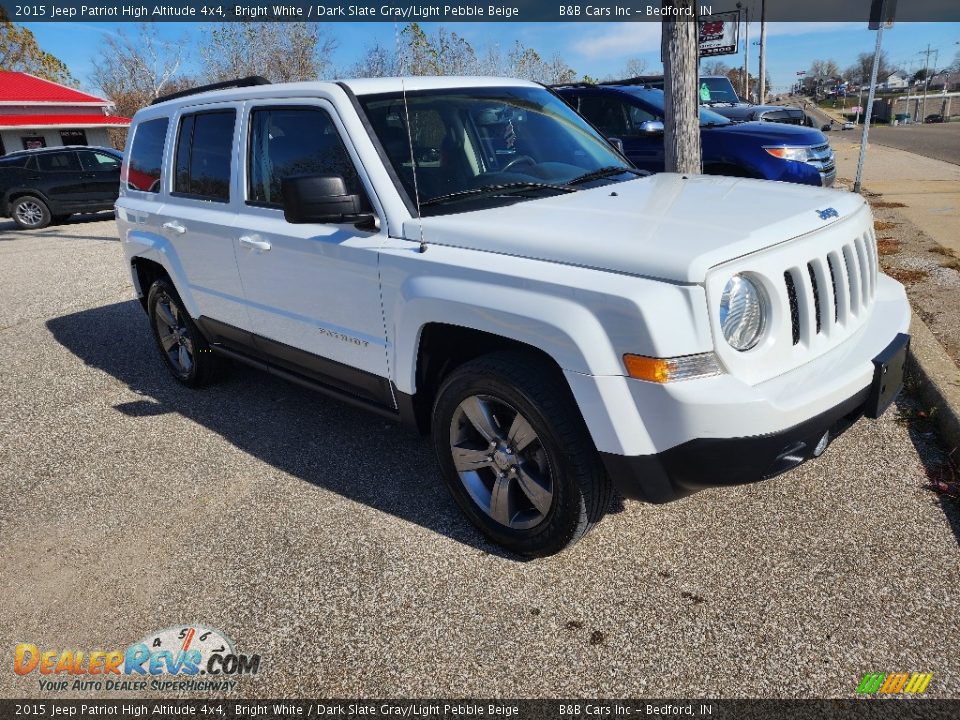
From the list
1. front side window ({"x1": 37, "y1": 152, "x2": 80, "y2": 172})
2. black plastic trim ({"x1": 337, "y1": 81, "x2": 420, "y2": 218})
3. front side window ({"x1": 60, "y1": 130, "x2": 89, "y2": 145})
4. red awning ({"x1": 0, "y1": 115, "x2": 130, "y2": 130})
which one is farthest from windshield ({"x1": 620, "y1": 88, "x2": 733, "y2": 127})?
front side window ({"x1": 60, "y1": 130, "x2": 89, "y2": 145})

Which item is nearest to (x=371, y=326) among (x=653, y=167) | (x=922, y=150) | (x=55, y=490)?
(x=55, y=490)

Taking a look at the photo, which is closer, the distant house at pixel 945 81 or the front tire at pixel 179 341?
the front tire at pixel 179 341

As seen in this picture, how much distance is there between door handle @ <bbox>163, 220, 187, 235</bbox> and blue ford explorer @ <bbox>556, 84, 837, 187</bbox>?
4763 mm

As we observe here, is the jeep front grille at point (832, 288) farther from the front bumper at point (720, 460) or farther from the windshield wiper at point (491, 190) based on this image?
the windshield wiper at point (491, 190)

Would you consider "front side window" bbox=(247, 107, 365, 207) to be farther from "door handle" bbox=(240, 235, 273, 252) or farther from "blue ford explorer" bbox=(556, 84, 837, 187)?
"blue ford explorer" bbox=(556, 84, 837, 187)

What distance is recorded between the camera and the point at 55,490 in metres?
3.93

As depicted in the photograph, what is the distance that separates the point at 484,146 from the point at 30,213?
51.7 ft

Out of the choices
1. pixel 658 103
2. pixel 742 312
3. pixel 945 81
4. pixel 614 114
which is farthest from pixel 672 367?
pixel 945 81

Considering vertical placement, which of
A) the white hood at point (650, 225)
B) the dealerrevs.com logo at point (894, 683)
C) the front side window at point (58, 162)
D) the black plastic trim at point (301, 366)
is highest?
the white hood at point (650, 225)

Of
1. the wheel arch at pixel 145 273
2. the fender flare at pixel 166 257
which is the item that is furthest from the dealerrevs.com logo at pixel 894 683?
the wheel arch at pixel 145 273

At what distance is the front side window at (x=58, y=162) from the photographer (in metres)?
15.6

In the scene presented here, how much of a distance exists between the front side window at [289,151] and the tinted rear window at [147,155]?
1248mm

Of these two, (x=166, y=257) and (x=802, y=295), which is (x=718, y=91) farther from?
(x=802, y=295)

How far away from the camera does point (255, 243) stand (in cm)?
380
